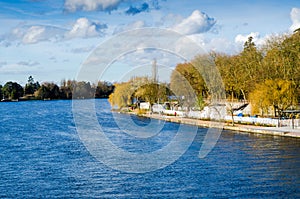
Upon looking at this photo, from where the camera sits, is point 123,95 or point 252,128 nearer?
point 252,128

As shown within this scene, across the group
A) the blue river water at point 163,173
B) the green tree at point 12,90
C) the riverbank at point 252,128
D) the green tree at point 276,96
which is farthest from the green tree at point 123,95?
the green tree at point 12,90

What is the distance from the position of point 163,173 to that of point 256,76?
27029 millimetres

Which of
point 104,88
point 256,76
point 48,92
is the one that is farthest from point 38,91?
point 256,76

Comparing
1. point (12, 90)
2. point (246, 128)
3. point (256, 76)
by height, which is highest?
point (12, 90)

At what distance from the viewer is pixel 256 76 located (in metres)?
46.5

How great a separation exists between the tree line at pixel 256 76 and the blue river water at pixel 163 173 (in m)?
8.13

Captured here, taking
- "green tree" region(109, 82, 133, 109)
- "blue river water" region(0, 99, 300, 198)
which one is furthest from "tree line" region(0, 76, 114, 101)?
"blue river water" region(0, 99, 300, 198)

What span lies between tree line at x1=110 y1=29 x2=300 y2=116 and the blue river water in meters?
8.13

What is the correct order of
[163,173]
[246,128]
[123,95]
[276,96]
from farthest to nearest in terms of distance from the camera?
[123,95], [276,96], [246,128], [163,173]

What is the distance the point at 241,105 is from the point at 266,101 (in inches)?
524

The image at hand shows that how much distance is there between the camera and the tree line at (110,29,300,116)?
130ft

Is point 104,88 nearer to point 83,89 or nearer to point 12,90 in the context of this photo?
point 83,89

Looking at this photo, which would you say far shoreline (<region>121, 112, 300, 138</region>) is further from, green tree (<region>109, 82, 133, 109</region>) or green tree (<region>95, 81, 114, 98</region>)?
green tree (<region>95, 81, 114, 98</region>)

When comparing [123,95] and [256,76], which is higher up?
[256,76]
